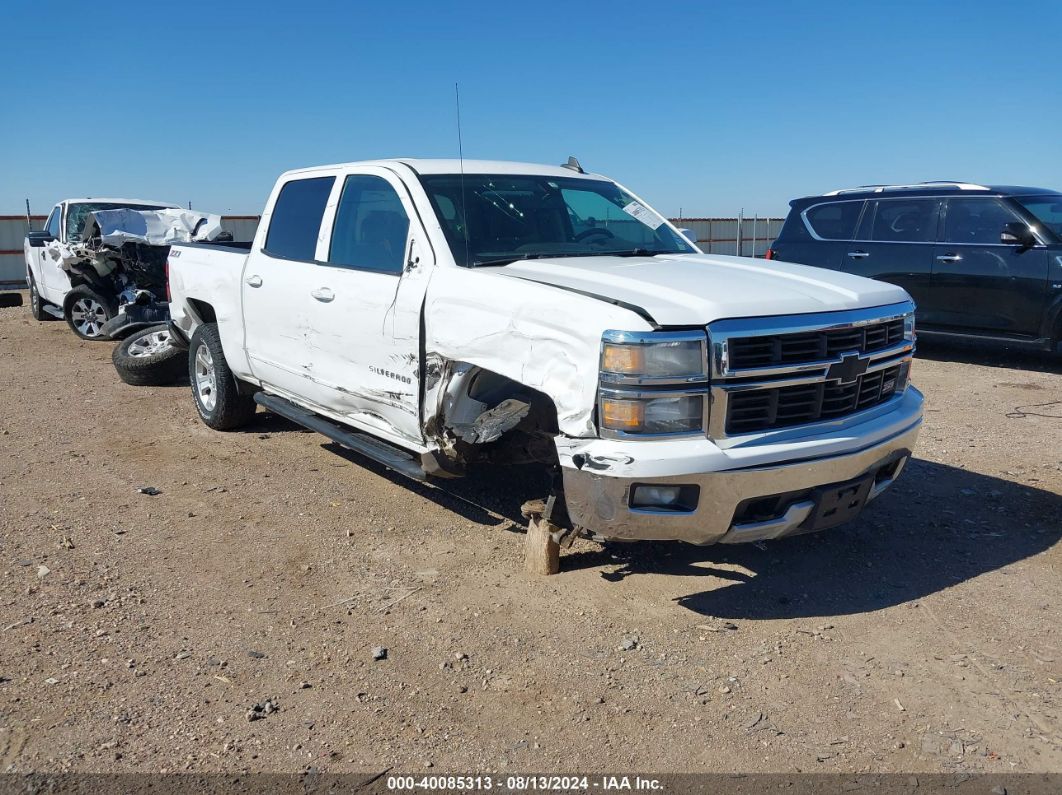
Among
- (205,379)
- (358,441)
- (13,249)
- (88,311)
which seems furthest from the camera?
(13,249)

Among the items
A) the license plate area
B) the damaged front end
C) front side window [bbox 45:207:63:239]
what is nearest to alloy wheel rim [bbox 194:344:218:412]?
the damaged front end

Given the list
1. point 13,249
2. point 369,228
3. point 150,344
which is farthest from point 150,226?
Result: point 13,249

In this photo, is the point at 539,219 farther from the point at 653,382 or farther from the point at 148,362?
the point at 148,362

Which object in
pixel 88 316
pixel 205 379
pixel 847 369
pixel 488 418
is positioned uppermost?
pixel 847 369

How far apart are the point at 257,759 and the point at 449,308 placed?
6.85 ft

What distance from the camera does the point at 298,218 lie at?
5.53 metres

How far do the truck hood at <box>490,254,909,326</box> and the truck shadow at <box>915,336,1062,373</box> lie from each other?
635 centimetres

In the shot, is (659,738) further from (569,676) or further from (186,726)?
(186,726)

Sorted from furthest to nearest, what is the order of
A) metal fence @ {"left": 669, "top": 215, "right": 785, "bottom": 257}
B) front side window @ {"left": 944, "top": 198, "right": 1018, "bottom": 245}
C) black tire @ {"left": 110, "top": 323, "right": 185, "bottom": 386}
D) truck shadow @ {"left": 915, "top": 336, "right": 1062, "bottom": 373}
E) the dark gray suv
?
1. metal fence @ {"left": 669, "top": 215, "right": 785, "bottom": 257}
2. truck shadow @ {"left": 915, "top": 336, "right": 1062, "bottom": 373}
3. front side window @ {"left": 944, "top": 198, "right": 1018, "bottom": 245}
4. the dark gray suv
5. black tire @ {"left": 110, "top": 323, "right": 185, "bottom": 386}

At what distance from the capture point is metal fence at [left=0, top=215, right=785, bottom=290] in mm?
20781

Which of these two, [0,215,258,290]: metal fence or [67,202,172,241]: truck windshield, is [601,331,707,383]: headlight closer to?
[67,202,172,241]: truck windshield

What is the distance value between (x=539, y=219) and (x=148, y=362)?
5.16 m

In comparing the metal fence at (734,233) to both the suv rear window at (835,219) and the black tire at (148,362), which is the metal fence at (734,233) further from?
the black tire at (148,362)

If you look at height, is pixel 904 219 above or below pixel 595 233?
below
